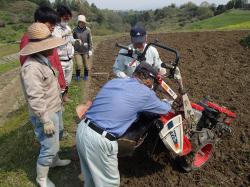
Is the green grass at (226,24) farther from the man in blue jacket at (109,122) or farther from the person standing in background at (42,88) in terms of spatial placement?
the man in blue jacket at (109,122)

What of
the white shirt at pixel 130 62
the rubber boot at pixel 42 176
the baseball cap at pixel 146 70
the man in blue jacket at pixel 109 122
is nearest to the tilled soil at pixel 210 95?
the rubber boot at pixel 42 176

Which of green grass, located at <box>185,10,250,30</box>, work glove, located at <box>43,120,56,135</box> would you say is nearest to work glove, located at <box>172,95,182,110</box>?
work glove, located at <box>43,120,56,135</box>

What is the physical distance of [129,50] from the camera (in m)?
4.80

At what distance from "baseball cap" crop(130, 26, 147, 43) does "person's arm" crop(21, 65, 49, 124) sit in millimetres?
1574

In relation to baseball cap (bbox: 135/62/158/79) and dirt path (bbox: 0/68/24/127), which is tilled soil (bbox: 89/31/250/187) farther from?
dirt path (bbox: 0/68/24/127)

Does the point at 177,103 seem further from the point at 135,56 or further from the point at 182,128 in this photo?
the point at 135,56

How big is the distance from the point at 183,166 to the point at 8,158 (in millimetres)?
2639

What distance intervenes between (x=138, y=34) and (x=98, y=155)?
79.5 inches

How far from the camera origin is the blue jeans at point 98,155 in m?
3.42

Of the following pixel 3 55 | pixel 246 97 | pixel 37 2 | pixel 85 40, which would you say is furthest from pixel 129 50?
pixel 37 2

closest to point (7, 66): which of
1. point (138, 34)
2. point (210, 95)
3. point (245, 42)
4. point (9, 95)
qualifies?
point (9, 95)

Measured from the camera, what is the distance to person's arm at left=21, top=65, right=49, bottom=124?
12.2 feet

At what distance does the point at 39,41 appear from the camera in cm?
387

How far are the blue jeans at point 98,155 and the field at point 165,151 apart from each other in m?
0.94
